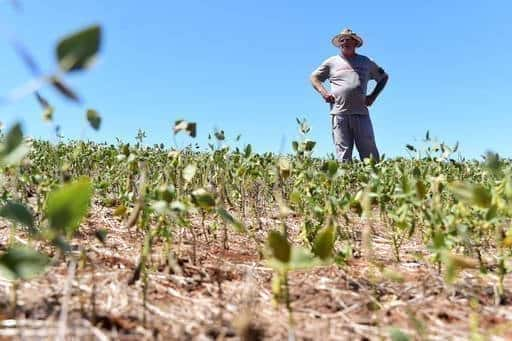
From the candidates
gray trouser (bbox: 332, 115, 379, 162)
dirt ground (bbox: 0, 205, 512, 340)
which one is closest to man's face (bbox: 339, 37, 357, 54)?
gray trouser (bbox: 332, 115, 379, 162)

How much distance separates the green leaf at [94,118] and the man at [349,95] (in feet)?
13.2

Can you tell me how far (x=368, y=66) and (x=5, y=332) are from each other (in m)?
4.82

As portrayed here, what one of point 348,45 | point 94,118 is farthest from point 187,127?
point 348,45

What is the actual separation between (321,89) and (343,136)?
56 centimetres

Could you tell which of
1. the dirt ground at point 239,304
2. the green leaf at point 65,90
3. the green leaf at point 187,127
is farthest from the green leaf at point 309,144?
the green leaf at point 65,90

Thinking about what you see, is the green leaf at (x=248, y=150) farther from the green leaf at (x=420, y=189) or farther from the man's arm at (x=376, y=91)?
the man's arm at (x=376, y=91)

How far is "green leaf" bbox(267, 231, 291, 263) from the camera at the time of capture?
896 millimetres

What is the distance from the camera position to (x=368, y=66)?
17.0 ft

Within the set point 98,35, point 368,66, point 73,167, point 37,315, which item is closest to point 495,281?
point 37,315

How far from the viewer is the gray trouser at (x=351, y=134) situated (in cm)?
514

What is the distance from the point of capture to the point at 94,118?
1275mm

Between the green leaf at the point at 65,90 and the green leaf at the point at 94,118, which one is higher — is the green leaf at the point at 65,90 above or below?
below

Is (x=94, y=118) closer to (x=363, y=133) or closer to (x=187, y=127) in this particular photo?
(x=187, y=127)

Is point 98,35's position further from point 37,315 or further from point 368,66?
point 368,66
